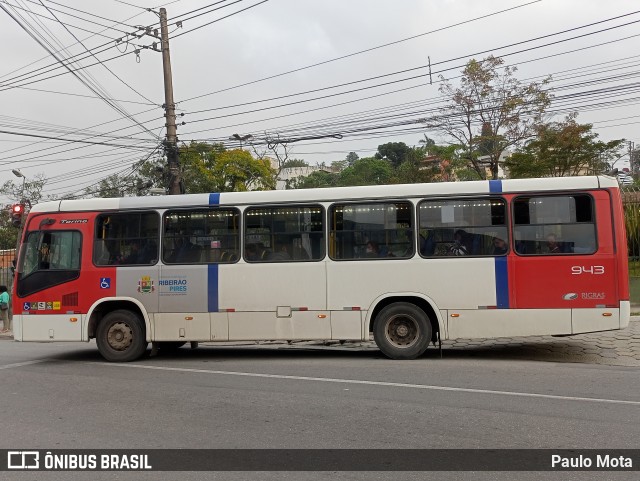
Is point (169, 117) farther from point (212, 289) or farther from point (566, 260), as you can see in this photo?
point (566, 260)

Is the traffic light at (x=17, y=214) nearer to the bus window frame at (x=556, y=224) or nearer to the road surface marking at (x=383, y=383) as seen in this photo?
the road surface marking at (x=383, y=383)

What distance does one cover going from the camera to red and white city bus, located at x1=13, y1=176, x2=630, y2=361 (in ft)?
30.2

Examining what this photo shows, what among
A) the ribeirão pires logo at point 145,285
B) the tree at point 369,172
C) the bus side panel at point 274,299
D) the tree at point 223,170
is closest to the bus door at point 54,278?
the ribeirão pires logo at point 145,285

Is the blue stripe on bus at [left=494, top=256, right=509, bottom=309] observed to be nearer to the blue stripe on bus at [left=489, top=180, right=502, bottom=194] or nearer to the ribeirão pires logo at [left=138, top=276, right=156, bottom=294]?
the blue stripe on bus at [left=489, top=180, right=502, bottom=194]

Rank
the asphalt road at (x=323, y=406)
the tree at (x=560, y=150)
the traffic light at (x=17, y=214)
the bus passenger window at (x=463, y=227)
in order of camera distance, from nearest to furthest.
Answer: the asphalt road at (x=323, y=406) → the bus passenger window at (x=463, y=227) → the traffic light at (x=17, y=214) → the tree at (x=560, y=150)

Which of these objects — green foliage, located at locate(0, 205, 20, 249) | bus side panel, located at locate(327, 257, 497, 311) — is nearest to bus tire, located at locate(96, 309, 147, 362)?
bus side panel, located at locate(327, 257, 497, 311)

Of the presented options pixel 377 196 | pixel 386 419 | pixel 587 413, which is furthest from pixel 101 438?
pixel 377 196

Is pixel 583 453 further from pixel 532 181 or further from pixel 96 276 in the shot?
pixel 96 276

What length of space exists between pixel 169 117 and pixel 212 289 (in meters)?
9.83

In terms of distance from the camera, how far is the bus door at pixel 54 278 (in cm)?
1041

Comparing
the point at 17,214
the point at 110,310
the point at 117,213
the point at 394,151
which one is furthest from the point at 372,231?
the point at 394,151

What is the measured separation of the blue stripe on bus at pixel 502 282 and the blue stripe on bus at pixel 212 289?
4.78 metres

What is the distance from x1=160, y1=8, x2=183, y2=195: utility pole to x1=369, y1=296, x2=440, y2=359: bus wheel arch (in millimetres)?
10234

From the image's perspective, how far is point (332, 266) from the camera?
9.84 m
